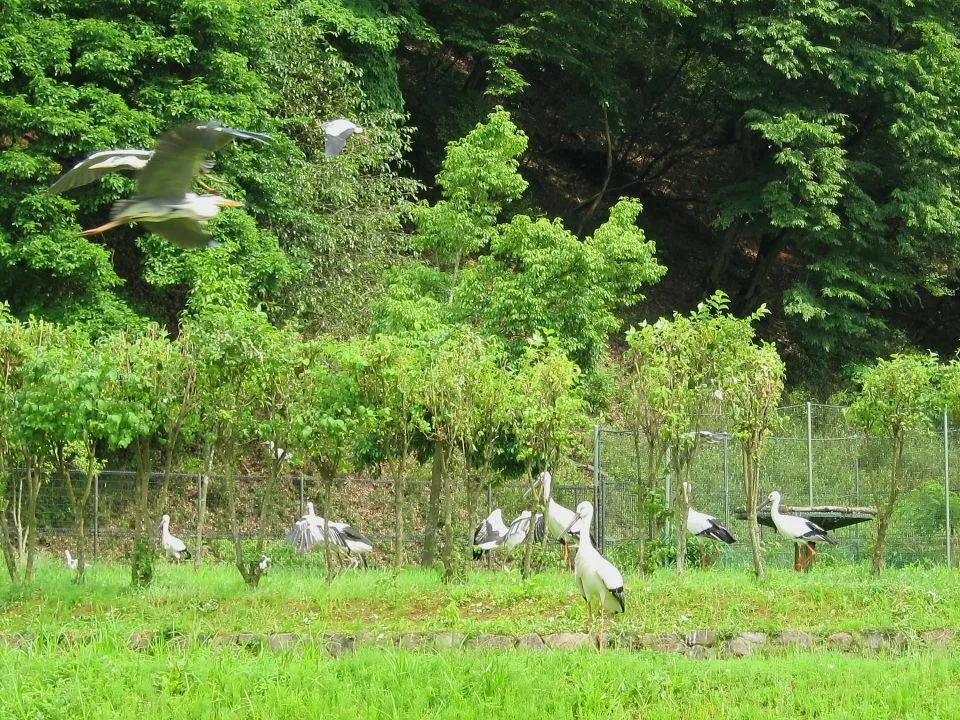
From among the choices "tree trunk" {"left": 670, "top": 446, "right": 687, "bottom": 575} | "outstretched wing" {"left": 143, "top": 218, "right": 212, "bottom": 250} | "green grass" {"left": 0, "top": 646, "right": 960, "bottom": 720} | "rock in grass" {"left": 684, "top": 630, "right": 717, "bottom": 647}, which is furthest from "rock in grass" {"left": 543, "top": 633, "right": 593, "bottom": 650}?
"outstretched wing" {"left": 143, "top": 218, "right": 212, "bottom": 250}

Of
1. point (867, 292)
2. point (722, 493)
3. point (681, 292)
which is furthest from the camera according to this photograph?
point (681, 292)

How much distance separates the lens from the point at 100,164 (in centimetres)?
884

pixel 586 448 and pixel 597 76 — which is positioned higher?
pixel 597 76

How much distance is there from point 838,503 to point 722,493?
178 centimetres

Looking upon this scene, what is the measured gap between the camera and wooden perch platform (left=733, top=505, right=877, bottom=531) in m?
17.1

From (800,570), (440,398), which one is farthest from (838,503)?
(440,398)

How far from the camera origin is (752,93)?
29250 millimetres

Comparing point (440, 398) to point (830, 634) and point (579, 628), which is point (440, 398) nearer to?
point (579, 628)

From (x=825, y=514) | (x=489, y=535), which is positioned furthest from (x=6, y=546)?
(x=825, y=514)

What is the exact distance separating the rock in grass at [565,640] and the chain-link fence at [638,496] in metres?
3.46

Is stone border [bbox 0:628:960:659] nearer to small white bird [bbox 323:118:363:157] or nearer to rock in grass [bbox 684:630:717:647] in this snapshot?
rock in grass [bbox 684:630:717:647]

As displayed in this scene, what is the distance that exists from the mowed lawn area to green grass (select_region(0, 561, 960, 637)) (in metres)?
0.03

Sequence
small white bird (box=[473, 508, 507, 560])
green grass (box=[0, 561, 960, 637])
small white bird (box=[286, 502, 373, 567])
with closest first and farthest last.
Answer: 1. green grass (box=[0, 561, 960, 637])
2. small white bird (box=[286, 502, 373, 567])
3. small white bird (box=[473, 508, 507, 560])

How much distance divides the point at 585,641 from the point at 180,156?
5174 mm
